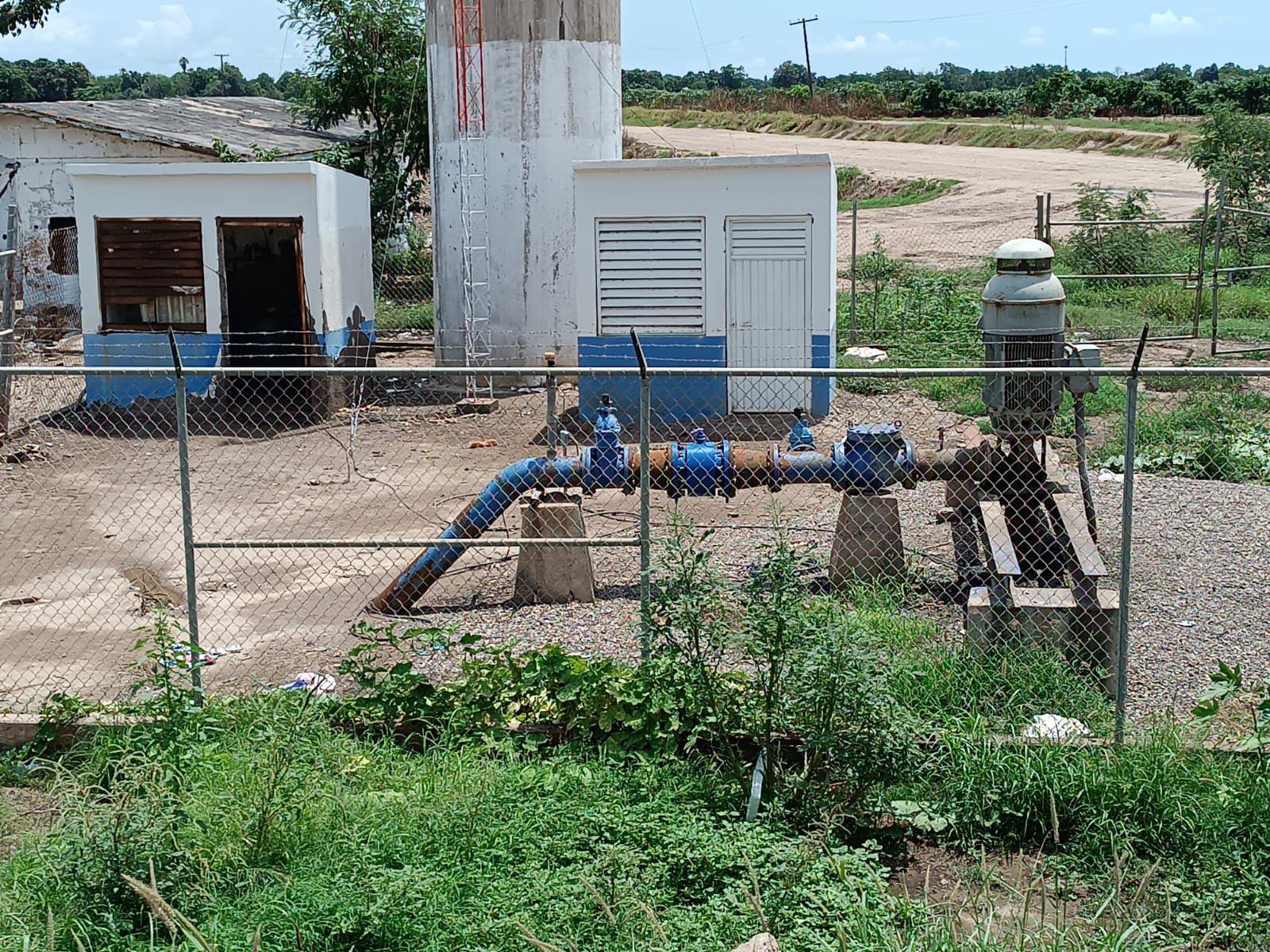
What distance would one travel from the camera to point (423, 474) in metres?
13.4

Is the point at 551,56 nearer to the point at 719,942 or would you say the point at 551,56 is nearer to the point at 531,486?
the point at 531,486

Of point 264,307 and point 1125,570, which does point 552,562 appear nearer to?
point 1125,570

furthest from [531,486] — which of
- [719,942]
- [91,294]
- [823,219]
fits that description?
[91,294]

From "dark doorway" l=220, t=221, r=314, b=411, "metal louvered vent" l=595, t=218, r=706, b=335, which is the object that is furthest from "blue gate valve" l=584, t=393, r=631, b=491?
"dark doorway" l=220, t=221, r=314, b=411

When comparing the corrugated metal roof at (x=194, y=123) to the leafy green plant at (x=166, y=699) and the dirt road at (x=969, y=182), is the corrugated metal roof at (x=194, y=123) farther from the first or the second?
the leafy green plant at (x=166, y=699)

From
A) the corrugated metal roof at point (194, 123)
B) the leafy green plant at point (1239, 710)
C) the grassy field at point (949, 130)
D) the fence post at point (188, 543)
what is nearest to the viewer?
the leafy green plant at point (1239, 710)

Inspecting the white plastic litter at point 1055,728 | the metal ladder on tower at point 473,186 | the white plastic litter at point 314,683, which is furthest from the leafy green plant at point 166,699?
the metal ladder on tower at point 473,186

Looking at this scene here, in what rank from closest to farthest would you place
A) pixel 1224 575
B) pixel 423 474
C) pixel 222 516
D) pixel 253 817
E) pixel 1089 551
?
pixel 253 817
pixel 1089 551
pixel 1224 575
pixel 222 516
pixel 423 474

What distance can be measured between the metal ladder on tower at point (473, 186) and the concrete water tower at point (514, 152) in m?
0.02

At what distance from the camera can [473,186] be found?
1772cm

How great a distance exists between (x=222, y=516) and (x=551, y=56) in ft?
28.7

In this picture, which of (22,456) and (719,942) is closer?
(719,942)

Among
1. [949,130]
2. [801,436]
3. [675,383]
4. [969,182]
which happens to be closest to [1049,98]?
[949,130]

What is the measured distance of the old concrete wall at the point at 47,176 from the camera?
22.8m
